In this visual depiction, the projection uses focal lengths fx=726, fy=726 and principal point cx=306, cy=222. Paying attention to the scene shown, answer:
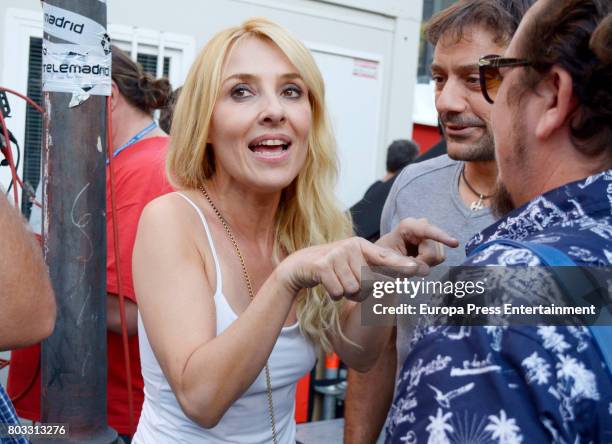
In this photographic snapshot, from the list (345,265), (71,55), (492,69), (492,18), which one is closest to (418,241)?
(345,265)

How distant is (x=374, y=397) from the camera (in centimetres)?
251

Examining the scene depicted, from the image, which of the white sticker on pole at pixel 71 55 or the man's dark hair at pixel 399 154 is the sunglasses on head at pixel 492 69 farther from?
the man's dark hair at pixel 399 154

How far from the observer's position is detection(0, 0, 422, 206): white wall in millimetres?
5695

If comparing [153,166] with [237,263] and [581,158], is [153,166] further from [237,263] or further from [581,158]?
[581,158]

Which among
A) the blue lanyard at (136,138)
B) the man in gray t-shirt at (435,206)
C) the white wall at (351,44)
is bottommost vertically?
the man in gray t-shirt at (435,206)

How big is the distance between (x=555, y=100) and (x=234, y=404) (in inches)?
44.5

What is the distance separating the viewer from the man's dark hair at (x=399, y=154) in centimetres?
695

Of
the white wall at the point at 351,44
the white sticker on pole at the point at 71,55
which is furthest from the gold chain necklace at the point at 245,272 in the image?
the white wall at the point at 351,44

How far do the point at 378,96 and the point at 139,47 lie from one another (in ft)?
7.89

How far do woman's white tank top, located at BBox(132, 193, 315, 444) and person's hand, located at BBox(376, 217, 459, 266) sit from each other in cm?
43

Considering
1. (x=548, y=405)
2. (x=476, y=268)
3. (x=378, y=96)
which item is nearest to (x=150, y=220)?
(x=476, y=268)

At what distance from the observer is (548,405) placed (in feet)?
3.06

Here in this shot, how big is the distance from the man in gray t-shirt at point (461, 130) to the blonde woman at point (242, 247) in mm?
293

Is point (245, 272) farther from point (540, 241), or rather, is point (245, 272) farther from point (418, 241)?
point (540, 241)
